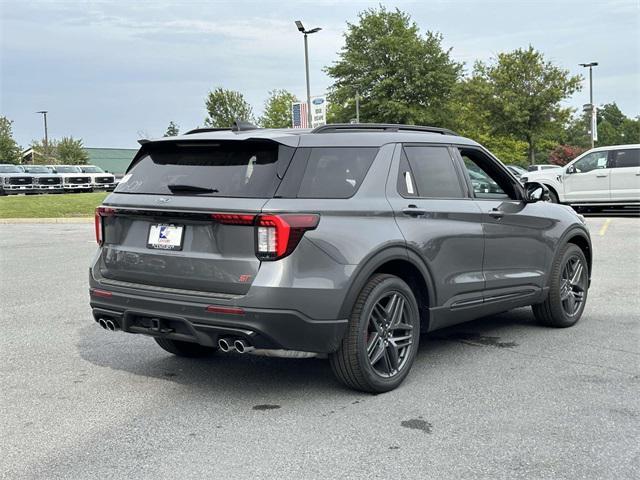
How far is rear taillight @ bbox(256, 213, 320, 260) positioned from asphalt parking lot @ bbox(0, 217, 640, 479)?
0.97 meters

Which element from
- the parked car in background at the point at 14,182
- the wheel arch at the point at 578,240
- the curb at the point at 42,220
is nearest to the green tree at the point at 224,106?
the parked car in background at the point at 14,182

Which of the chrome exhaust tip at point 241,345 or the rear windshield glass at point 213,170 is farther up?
the rear windshield glass at point 213,170

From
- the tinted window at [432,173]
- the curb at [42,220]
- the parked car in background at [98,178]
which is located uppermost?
the parked car in background at [98,178]

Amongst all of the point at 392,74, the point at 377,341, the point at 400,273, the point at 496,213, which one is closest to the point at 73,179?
the point at 392,74

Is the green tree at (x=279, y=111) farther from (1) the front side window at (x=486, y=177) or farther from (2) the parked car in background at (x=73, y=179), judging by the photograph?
(1) the front side window at (x=486, y=177)

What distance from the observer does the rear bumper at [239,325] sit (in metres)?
4.34

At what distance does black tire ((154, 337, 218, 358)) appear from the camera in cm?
575

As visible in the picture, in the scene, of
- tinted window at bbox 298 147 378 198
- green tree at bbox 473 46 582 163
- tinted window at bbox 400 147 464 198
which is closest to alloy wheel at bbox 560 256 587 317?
tinted window at bbox 400 147 464 198

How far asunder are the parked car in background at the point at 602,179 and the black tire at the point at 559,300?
13.5 m

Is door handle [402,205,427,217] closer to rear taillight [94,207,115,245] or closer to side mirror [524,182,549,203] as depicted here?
side mirror [524,182,549,203]

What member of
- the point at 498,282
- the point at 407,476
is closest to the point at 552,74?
the point at 498,282

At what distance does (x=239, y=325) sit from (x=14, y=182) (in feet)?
132

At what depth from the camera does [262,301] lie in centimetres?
433

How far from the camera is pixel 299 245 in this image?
4395 mm
